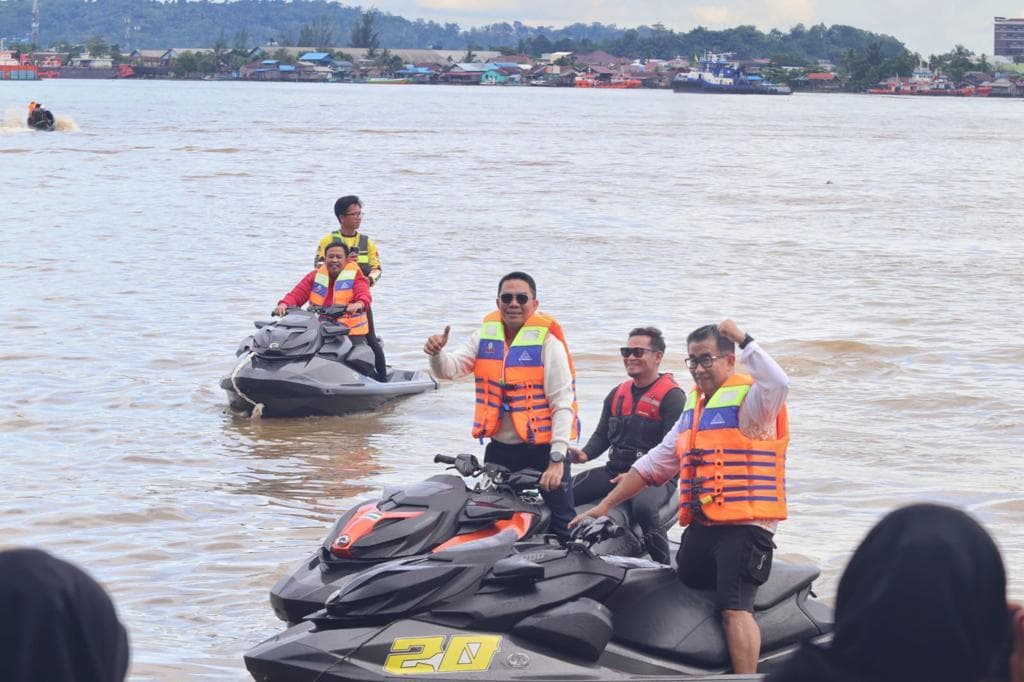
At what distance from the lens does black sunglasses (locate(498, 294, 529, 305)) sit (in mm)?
7457

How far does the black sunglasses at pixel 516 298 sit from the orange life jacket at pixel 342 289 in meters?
5.14

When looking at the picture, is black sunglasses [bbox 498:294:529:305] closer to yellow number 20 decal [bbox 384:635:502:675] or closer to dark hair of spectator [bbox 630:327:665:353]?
dark hair of spectator [bbox 630:327:665:353]

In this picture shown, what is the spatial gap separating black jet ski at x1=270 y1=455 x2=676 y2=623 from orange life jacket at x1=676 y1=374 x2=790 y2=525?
2.91 ft

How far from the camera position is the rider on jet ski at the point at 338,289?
12438 mm

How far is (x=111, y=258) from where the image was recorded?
88.9ft

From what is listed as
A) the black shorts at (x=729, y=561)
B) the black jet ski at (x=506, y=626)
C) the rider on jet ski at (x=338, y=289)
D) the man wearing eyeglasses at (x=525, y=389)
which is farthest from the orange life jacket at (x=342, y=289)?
the black shorts at (x=729, y=561)

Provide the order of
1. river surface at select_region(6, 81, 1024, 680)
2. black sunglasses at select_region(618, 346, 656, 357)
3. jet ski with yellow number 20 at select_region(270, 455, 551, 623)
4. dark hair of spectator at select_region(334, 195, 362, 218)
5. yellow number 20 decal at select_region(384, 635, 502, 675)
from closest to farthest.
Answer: yellow number 20 decal at select_region(384, 635, 502, 675) < jet ski with yellow number 20 at select_region(270, 455, 551, 623) < black sunglasses at select_region(618, 346, 656, 357) < river surface at select_region(6, 81, 1024, 680) < dark hair of spectator at select_region(334, 195, 362, 218)

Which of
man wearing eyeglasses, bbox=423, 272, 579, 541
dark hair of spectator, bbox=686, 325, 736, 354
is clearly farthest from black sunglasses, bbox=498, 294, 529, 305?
dark hair of spectator, bbox=686, 325, 736, 354

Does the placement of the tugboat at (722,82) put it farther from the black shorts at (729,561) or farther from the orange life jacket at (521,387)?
the black shorts at (729,561)

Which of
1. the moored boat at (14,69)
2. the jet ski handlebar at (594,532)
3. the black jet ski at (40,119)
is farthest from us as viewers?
the moored boat at (14,69)

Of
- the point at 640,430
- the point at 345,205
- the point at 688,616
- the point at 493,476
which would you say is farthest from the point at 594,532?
the point at 345,205

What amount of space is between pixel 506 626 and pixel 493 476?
1.35 m

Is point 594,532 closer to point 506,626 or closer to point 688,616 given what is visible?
point 688,616

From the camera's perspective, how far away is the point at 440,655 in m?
5.73
